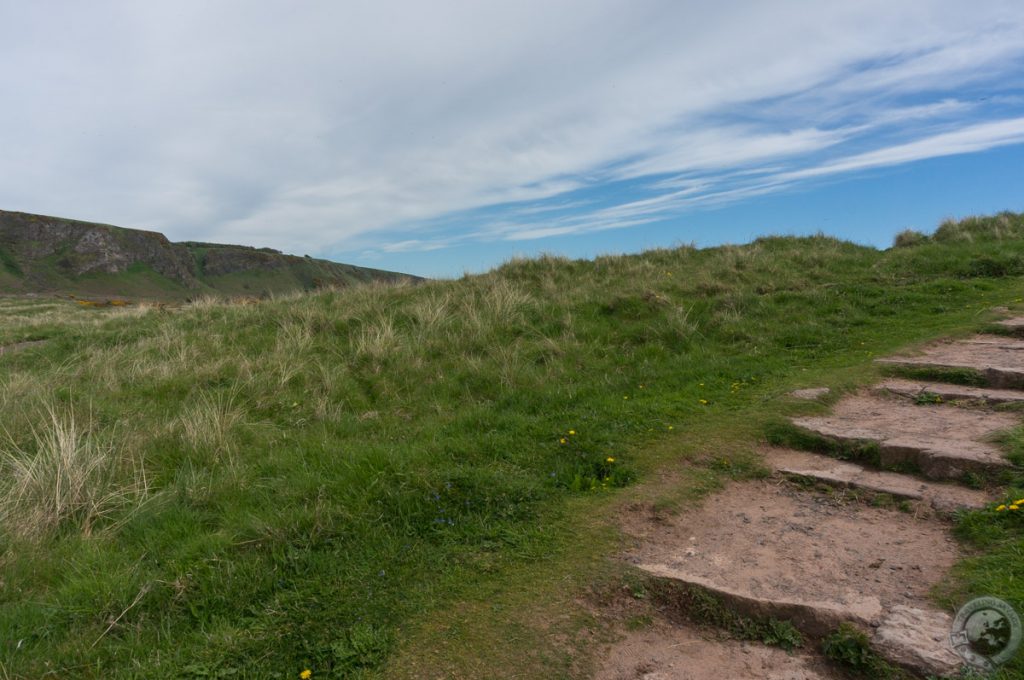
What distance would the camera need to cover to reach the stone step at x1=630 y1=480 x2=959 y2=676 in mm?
2545

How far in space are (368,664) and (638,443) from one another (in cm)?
293

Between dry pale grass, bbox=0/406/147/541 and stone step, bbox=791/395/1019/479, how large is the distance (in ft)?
18.8

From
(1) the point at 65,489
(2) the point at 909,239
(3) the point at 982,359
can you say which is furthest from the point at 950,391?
(2) the point at 909,239

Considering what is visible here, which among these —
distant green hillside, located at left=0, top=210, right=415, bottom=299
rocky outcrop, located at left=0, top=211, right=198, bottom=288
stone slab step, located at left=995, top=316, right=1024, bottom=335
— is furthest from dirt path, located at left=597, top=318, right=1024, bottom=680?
rocky outcrop, located at left=0, top=211, right=198, bottom=288

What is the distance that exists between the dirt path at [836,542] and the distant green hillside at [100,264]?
7485 cm

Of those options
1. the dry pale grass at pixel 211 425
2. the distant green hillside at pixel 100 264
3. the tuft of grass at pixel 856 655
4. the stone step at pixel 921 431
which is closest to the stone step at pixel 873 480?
the stone step at pixel 921 431

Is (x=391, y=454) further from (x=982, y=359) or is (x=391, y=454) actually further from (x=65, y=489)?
(x=982, y=359)

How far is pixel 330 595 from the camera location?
121 inches

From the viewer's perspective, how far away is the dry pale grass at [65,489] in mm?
3809

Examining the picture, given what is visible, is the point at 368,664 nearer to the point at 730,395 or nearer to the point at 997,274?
the point at 730,395

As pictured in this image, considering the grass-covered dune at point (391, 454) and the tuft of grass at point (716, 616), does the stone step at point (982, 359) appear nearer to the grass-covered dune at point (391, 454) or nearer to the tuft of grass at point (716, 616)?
the grass-covered dune at point (391, 454)

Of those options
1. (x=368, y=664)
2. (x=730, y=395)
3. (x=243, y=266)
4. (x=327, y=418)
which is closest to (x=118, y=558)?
(x=368, y=664)

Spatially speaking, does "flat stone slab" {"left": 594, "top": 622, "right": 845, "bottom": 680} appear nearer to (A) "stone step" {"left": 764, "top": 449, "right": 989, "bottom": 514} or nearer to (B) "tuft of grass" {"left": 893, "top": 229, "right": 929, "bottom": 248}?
(A) "stone step" {"left": 764, "top": 449, "right": 989, "bottom": 514}

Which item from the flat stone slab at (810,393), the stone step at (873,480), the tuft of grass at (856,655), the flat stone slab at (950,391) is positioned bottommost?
the tuft of grass at (856,655)
